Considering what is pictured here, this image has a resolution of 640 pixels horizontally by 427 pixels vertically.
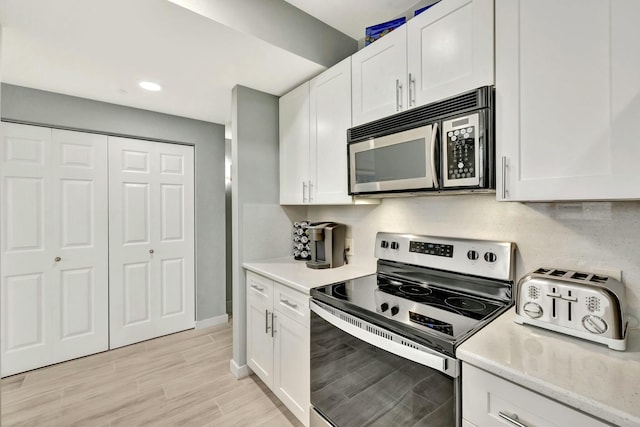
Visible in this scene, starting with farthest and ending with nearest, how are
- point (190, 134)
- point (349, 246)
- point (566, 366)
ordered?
point (190, 134), point (349, 246), point (566, 366)

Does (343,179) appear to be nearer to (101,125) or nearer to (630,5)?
(630,5)

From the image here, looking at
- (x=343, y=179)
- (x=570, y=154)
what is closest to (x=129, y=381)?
(x=343, y=179)

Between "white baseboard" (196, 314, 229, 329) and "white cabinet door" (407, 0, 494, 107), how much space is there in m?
3.08

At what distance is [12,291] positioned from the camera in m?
2.30

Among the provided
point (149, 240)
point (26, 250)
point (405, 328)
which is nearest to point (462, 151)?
point (405, 328)

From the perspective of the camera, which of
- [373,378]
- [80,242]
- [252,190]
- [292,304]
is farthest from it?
[80,242]

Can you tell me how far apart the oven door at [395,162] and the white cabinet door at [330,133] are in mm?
149

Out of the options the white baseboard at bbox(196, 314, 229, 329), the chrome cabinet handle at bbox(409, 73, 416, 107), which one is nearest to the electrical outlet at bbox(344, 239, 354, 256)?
the chrome cabinet handle at bbox(409, 73, 416, 107)

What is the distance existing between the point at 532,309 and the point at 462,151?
2.19ft

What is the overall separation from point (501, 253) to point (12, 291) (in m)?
3.50

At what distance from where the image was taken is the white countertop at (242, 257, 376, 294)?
1727 millimetres

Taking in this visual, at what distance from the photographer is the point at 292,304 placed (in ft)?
5.71

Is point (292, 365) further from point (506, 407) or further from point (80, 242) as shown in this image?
point (80, 242)

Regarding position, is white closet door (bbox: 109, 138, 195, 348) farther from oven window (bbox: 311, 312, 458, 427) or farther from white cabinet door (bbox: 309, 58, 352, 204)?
oven window (bbox: 311, 312, 458, 427)
